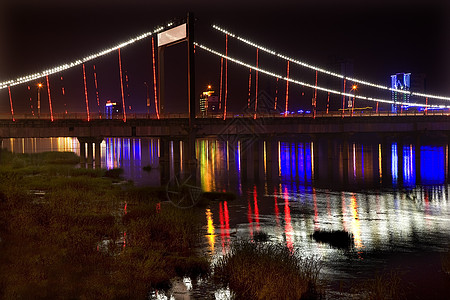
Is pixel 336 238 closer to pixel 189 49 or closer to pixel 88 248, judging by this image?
pixel 88 248

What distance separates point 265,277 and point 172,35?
5370cm

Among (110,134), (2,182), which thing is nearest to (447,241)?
(2,182)

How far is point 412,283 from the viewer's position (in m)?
17.5

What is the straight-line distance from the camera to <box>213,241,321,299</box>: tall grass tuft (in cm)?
1473

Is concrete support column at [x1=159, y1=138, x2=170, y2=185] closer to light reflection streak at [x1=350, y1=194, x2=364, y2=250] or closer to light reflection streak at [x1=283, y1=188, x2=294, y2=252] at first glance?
light reflection streak at [x1=283, y1=188, x2=294, y2=252]

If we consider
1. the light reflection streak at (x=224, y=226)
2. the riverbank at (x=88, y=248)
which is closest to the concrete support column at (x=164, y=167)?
the light reflection streak at (x=224, y=226)

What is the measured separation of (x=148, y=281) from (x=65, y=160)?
59.7 metres

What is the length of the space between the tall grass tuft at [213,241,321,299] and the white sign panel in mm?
47919

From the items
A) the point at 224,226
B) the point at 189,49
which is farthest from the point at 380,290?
the point at 189,49

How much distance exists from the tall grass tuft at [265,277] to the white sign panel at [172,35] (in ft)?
157

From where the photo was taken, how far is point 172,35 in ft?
213

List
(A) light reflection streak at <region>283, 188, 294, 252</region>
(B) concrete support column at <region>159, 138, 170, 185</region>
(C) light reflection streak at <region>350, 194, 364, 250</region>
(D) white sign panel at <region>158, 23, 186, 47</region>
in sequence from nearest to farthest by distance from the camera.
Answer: (A) light reflection streak at <region>283, 188, 294, 252</region>
(C) light reflection streak at <region>350, 194, 364, 250</region>
(B) concrete support column at <region>159, 138, 170, 185</region>
(D) white sign panel at <region>158, 23, 186, 47</region>

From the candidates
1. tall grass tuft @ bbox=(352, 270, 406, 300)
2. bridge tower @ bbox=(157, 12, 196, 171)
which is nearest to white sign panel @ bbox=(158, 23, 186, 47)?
bridge tower @ bbox=(157, 12, 196, 171)

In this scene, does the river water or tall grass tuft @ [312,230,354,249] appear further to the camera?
tall grass tuft @ [312,230,354,249]
